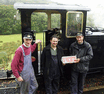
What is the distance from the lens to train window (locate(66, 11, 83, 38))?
3.34m

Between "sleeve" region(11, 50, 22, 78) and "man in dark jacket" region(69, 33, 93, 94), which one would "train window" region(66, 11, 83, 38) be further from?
"sleeve" region(11, 50, 22, 78)

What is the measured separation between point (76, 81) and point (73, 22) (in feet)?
5.79

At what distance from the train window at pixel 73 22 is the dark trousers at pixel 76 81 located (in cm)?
118

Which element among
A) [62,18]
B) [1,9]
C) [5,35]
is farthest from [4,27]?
[62,18]

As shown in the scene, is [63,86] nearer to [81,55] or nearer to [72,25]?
[81,55]

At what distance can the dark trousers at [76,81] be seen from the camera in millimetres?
3156

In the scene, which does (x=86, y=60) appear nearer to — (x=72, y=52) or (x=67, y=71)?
(x=72, y=52)

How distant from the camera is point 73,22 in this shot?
3385 millimetres

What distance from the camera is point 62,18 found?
332 centimetres

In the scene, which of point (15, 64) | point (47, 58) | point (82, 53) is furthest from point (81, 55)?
point (15, 64)

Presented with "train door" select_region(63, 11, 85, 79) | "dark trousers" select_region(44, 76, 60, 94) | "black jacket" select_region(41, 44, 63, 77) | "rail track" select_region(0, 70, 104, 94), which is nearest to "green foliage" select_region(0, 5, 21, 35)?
"rail track" select_region(0, 70, 104, 94)

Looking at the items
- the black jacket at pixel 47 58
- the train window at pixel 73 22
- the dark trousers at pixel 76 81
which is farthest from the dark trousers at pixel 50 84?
the train window at pixel 73 22

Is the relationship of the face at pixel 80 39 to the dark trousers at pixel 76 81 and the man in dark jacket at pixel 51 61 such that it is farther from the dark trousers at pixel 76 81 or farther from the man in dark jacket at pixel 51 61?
the dark trousers at pixel 76 81

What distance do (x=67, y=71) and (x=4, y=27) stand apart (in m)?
10.6
